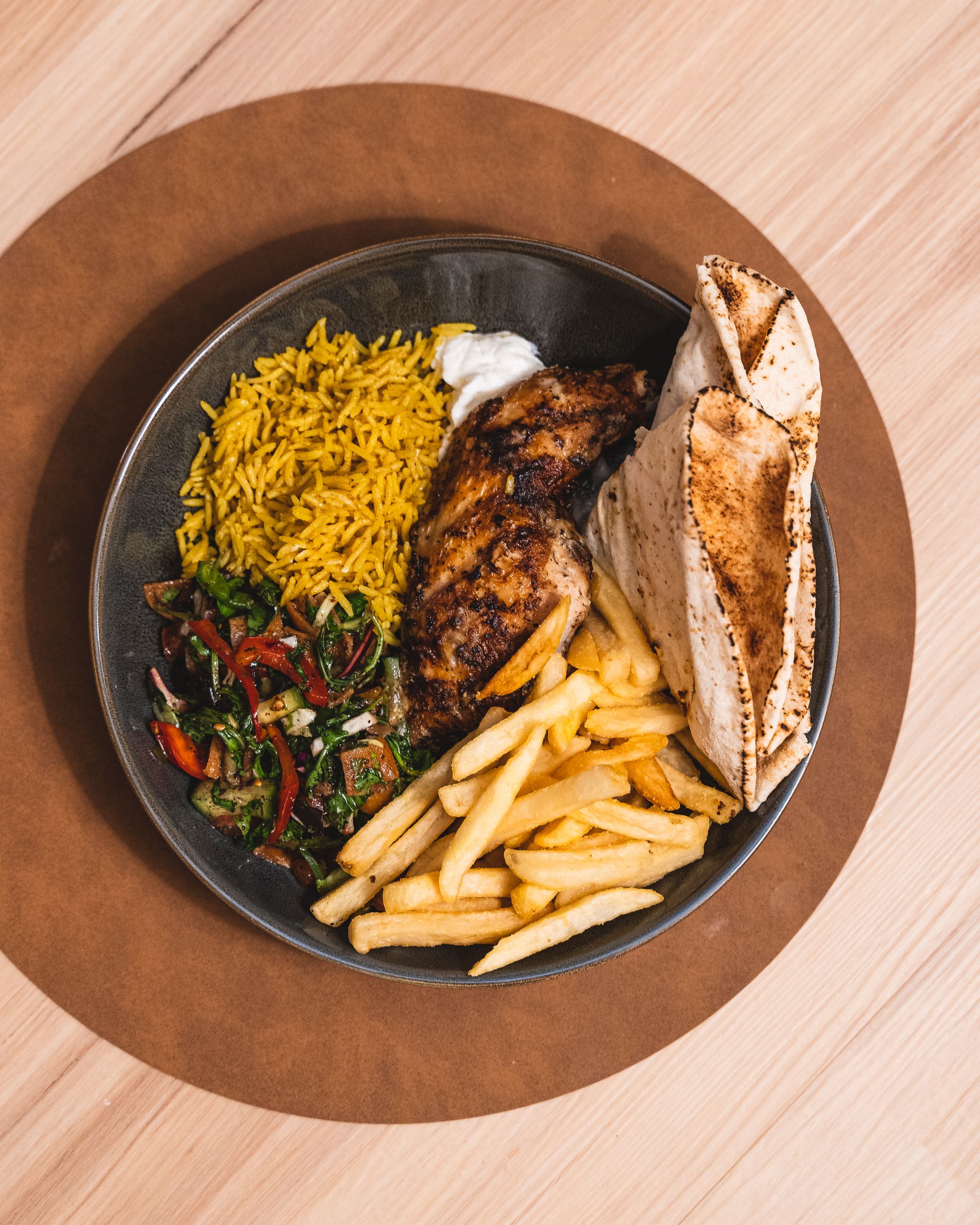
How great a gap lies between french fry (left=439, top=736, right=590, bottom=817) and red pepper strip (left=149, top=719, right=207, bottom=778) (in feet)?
2.49

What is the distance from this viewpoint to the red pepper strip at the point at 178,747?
261cm

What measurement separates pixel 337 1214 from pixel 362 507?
7.18 feet

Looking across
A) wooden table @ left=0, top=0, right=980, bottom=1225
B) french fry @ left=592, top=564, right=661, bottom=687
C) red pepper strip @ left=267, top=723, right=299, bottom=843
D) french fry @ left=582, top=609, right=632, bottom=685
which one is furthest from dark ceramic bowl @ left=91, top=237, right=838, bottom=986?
wooden table @ left=0, top=0, right=980, bottom=1225

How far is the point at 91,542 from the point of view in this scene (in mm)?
2740

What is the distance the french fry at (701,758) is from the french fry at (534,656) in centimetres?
44

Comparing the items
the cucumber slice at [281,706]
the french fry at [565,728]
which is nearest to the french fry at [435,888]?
the french fry at [565,728]

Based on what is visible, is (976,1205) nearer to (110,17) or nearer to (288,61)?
(288,61)

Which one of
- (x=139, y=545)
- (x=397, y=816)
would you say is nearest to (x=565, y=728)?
(x=397, y=816)

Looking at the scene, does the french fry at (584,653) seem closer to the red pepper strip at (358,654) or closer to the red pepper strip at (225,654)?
the red pepper strip at (358,654)

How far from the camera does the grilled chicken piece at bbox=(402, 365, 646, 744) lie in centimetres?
249

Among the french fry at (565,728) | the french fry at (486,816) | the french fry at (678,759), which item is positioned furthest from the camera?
the french fry at (678,759)

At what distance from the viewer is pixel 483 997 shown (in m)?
2.80

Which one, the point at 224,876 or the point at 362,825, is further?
the point at 362,825

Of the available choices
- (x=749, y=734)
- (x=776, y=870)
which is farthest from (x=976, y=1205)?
(x=749, y=734)
